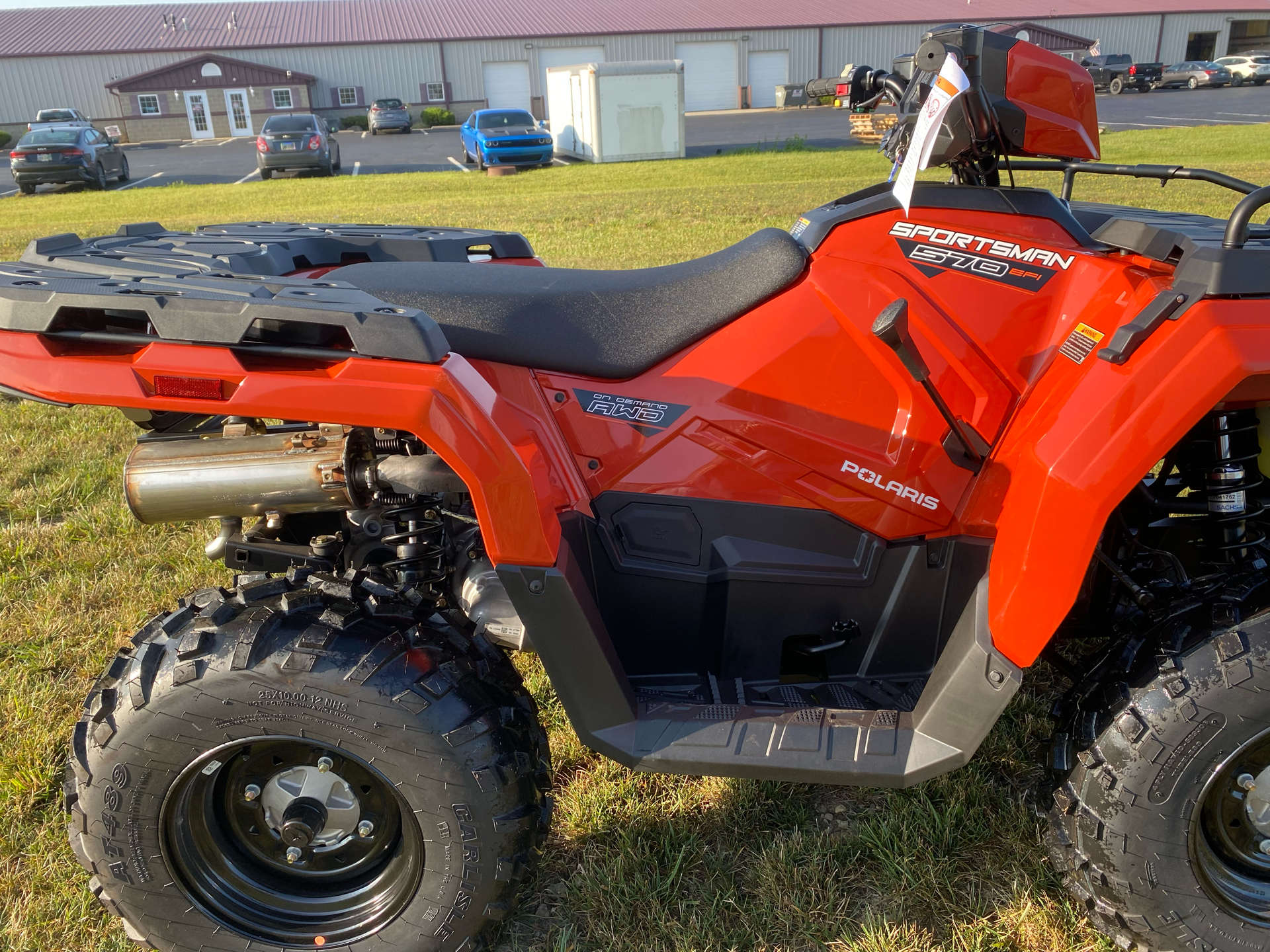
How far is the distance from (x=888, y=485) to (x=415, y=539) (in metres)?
1.08

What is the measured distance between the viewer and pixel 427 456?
1.89 metres

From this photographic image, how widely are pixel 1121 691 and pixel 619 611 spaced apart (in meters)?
1.05

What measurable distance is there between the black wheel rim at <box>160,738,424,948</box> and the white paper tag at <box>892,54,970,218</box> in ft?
5.10

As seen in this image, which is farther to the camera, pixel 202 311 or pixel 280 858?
pixel 280 858

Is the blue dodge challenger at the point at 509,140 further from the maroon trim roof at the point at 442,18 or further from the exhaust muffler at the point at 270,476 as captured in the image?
the maroon trim roof at the point at 442,18

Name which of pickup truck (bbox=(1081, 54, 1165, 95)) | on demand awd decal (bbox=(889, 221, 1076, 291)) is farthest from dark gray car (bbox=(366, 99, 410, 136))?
on demand awd decal (bbox=(889, 221, 1076, 291))

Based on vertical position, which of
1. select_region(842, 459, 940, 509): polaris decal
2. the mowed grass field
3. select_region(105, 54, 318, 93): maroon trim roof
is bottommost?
the mowed grass field

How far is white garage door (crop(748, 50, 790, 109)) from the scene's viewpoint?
44.3 meters

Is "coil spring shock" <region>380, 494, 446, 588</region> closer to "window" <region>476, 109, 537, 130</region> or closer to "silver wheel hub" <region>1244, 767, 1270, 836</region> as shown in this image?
"silver wheel hub" <region>1244, 767, 1270, 836</region>

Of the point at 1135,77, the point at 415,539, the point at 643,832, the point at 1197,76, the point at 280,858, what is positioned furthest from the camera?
the point at 1197,76

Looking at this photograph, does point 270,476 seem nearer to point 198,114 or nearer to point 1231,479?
point 1231,479

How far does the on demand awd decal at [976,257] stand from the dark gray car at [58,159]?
2120cm

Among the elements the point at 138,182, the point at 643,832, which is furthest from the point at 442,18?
the point at 643,832

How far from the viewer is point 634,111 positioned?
75.5 ft
